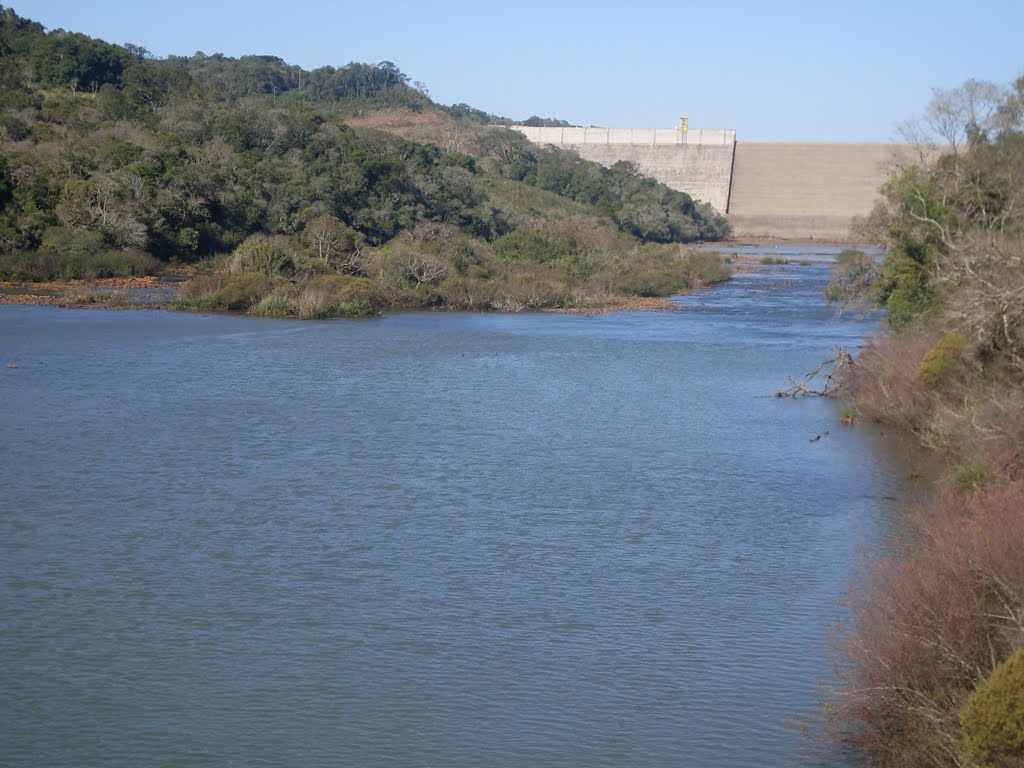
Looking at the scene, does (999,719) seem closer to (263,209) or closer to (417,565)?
(417,565)

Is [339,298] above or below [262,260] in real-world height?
below

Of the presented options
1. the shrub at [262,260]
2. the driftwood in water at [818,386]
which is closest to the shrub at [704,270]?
the shrub at [262,260]

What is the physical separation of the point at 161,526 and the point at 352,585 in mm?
3049

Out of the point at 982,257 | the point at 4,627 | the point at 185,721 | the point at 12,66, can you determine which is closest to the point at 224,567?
the point at 4,627

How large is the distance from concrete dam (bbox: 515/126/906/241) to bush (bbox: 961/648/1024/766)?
9372 centimetres

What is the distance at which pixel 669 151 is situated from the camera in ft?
360

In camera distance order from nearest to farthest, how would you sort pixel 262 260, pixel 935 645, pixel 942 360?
pixel 935 645
pixel 942 360
pixel 262 260

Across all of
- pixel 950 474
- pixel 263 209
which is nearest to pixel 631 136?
pixel 263 209

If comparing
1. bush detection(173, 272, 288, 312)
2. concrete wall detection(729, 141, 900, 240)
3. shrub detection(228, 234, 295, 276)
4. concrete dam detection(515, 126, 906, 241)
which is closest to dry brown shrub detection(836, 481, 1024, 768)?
bush detection(173, 272, 288, 312)

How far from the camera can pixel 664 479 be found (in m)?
16.3

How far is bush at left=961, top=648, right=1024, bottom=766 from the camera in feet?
20.0

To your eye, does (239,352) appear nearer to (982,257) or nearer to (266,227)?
(982,257)

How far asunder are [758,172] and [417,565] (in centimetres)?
9806

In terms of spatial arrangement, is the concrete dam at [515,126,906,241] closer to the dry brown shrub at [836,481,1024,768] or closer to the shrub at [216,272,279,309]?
the shrub at [216,272,279,309]
